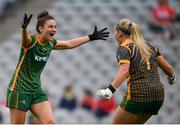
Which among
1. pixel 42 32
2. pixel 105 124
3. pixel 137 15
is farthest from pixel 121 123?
pixel 137 15

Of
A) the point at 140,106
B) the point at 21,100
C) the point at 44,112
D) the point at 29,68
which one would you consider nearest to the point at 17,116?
the point at 21,100

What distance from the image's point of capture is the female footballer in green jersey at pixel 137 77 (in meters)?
7.95

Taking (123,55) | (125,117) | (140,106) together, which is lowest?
(125,117)

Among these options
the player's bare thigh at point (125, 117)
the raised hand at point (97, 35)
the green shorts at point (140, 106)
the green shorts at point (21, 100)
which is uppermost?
the raised hand at point (97, 35)

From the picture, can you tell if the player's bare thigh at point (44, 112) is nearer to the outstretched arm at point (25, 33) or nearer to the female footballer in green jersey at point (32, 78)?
the female footballer in green jersey at point (32, 78)

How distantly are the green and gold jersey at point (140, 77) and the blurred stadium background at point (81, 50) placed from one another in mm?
6099

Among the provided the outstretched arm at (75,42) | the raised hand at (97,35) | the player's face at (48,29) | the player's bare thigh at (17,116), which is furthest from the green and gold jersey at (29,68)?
the raised hand at (97,35)

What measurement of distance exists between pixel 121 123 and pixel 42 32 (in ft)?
4.64

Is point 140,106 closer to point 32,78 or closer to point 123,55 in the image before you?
point 123,55

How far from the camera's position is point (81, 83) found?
15.0 meters

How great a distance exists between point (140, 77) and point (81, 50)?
764cm

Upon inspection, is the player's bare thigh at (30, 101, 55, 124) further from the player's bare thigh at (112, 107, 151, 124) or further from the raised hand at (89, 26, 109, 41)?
the raised hand at (89, 26, 109, 41)

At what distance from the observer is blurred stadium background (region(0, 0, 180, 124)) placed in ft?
48.9

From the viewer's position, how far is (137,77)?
26.2ft
